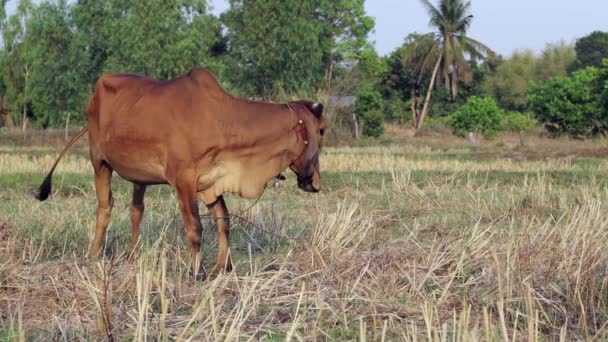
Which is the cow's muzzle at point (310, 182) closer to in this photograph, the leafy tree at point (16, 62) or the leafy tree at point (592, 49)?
the leafy tree at point (16, 62)

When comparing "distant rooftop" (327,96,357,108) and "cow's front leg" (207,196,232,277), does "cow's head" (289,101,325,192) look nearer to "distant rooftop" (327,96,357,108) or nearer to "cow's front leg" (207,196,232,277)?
"cow's front leg" (207,196,232,277)

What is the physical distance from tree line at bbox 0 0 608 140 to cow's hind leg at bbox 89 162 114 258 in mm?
17525

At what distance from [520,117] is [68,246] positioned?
33851 millimetres

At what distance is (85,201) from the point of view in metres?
9.46

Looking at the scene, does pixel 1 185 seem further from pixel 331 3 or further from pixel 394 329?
pixel 331 3

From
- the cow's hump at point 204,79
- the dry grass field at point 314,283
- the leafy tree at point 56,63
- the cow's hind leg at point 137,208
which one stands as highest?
the leafy tree at point 56,63

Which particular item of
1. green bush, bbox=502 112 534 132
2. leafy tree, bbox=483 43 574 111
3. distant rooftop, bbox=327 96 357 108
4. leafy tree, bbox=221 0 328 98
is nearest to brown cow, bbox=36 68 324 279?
distant rooftop, bbox=327 96 357 108

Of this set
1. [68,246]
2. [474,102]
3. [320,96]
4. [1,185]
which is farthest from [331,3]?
[68,246]

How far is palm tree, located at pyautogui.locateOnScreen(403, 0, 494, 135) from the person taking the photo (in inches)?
1529

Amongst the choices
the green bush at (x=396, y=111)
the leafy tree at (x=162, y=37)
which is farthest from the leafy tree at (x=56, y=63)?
the green bush at (x=396, y=111)

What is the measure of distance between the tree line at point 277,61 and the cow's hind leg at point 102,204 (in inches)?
690

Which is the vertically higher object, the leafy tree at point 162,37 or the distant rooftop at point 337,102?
the leafy tree at point 162,37

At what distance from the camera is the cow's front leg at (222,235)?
16.5 feet

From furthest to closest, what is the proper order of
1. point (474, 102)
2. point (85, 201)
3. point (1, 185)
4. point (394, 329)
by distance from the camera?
point (474, 102) → point (1, 185) → point (85, 201) → point (394, 329)
